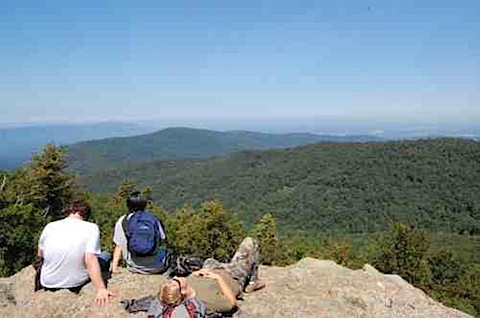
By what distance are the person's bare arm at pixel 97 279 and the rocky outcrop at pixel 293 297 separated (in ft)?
0.50

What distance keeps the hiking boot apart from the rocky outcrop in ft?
0.35

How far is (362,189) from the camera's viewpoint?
6319 inches

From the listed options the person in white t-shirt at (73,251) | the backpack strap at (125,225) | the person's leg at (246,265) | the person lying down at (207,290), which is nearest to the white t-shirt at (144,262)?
the backpack strap at (125,225)

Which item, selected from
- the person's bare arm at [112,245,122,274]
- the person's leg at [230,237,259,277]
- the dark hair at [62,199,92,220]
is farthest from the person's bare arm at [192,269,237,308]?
the dark hair at [62,199,92,220]

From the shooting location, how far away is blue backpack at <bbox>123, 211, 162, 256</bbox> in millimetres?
9445

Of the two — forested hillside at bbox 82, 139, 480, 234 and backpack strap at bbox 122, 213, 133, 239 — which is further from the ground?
backpack strap at bbox 122, 213, 133, 239

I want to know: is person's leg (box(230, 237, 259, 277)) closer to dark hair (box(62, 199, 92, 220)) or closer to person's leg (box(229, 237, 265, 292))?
person's leg (box(229, 237, 265, 292))

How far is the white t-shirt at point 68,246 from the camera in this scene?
8.53m

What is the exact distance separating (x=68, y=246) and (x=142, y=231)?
1361 millimetres

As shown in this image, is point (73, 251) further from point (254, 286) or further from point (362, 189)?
point (362, 189)

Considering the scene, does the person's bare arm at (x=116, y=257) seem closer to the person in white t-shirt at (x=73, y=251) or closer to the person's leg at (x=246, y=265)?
the person in white t-shirt at (x=73, y=251)

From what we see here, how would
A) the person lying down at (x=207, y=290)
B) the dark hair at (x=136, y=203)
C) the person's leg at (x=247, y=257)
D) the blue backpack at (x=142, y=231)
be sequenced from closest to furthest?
the person lying down at (x=207, y=290) < the blue backpack at (x=142, y=231) < the dark hair at (x=136, y=203) < the person's leg at (x=247, y=257)

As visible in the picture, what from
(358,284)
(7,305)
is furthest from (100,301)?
(358,284)

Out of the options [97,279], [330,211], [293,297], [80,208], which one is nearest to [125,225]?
[97,279]
